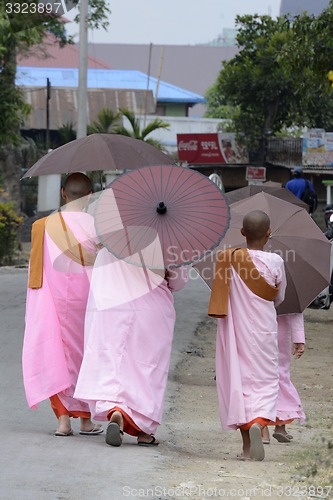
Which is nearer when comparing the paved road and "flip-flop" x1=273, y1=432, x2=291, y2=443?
the paved road

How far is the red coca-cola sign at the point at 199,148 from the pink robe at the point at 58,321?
31.1 meters

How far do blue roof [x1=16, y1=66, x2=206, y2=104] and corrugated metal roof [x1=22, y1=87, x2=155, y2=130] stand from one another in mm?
6855

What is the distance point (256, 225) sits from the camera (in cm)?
688

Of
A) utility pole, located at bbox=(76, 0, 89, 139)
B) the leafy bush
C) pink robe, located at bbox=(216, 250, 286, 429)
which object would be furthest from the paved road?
utility pole, located at bbox=(76, 0, 89, 139)

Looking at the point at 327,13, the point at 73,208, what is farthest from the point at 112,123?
the point at 73,208

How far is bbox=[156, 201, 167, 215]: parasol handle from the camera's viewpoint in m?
6.62

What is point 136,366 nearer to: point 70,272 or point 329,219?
point 70,272

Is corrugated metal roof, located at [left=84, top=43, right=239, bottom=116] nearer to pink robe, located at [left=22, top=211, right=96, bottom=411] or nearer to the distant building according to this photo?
the distant building

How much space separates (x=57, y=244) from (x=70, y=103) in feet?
138

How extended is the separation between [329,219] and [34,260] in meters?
7.96

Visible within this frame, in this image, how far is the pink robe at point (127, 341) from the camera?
265 inches

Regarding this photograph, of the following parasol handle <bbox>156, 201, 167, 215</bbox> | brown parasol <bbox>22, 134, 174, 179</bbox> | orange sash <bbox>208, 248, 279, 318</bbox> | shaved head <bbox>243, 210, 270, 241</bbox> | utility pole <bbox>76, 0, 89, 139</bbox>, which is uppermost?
utility pole <bbox>76, 0, 89, 139</bbox>

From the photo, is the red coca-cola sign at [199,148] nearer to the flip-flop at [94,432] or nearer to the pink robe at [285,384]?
the pink robe at [285,384]

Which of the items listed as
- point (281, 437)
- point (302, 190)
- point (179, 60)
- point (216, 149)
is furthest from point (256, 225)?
point (179, 60)
